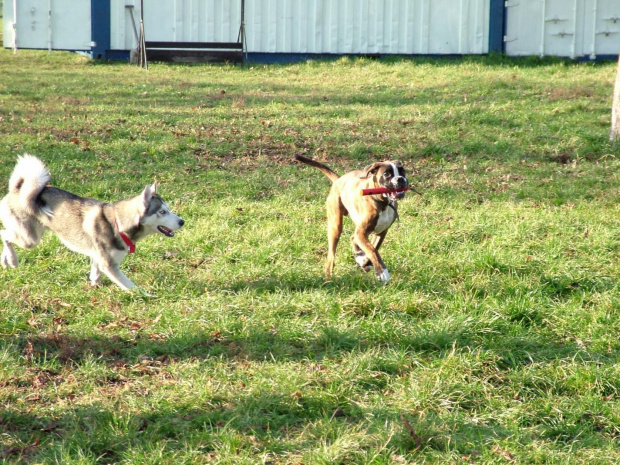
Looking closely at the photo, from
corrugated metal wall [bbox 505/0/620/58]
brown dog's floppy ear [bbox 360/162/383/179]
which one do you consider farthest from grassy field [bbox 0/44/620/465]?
corrugated metal wall [bbox 505/0/620/58]

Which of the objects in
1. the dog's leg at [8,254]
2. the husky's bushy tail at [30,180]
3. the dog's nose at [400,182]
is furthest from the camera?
the dog's leg at [8,254]

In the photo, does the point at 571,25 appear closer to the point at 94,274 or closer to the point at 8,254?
the point at 94,274

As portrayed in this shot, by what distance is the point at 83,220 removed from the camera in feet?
21.8

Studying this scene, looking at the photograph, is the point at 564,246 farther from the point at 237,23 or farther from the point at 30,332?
the point at 237,23

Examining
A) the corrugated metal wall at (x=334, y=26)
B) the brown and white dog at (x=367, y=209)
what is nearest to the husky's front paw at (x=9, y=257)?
the brown and white dog at (x=367, y=209)

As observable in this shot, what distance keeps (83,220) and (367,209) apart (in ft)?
8.36

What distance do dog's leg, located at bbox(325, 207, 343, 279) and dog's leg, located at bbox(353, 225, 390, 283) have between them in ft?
0.84

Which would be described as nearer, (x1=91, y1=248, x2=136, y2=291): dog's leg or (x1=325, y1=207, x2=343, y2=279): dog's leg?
(x1=91, y1=248, x2=136, y2=291): dog's leg

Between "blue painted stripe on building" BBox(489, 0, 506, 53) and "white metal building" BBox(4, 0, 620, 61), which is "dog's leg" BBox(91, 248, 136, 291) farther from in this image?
"blue painted stripe on building" BBox(489, 0, 506, 53)

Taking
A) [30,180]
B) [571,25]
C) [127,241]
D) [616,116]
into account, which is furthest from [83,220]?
[571,25]

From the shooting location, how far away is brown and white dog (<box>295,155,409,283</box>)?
6.45 meters

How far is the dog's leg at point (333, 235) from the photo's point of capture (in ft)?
22.6

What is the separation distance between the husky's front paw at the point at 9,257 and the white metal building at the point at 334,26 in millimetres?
16021

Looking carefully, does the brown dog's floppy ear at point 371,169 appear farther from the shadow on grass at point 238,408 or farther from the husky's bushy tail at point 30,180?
the husky's bushy tail at point 30,180
